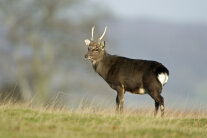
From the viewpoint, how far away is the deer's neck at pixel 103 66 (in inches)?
659

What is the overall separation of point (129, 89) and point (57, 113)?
2.93 meters

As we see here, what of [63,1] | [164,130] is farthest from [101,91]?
[164,130]

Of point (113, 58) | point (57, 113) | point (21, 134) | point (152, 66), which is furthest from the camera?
point (113, 58)

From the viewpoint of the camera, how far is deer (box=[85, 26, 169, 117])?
15797mm

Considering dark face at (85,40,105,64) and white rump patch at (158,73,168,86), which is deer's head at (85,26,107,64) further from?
white rump patch at (158,73,168,86)

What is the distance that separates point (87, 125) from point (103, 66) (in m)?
4.64

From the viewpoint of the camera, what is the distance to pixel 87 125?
12.4m

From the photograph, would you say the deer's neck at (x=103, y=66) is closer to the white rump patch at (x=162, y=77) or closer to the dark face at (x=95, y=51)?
the dark face at (x=95, y=51)

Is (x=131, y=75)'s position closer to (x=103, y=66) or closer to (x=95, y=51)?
(x=103, y=66)

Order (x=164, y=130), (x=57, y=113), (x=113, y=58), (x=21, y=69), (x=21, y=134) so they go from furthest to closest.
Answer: (x=21, y=69) → (x=113, y=58) → (x=57, y=113) → (x=164, y=130) → (x=21, y=134)

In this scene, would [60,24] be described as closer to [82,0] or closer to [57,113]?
[82,0]

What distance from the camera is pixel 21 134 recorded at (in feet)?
35.1

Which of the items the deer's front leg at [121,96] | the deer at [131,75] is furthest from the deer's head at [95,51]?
the deer's front leg at [121,96]

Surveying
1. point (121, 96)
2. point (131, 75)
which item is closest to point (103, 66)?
point (131, 75)
